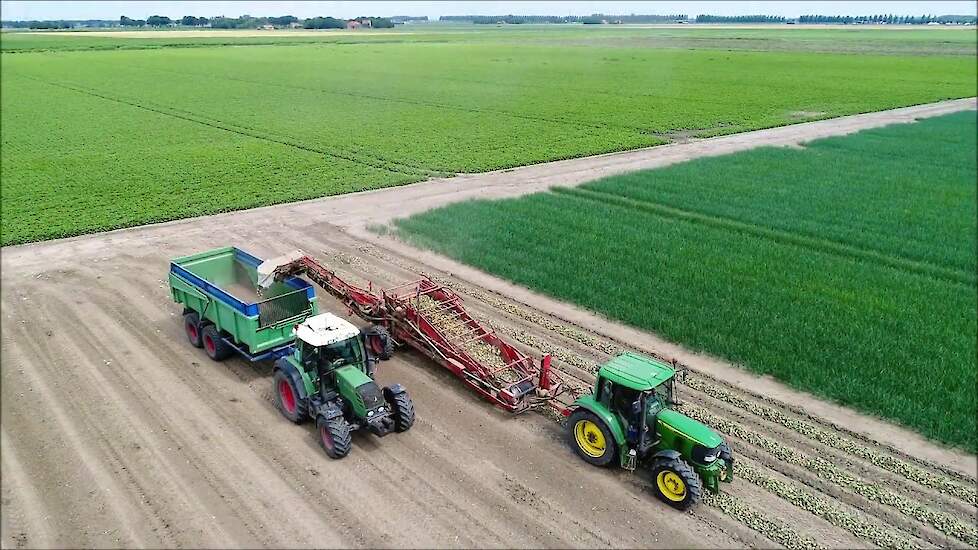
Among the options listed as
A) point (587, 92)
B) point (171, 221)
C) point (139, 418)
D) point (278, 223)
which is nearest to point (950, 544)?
point (139, 418)

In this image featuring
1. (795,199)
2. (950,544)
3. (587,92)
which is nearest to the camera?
(950,544)

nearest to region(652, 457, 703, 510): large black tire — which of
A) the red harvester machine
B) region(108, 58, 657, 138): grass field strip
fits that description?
the red harvester machine

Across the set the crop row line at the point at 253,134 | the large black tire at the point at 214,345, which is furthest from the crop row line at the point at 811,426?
the crop row line at the point at 253,134

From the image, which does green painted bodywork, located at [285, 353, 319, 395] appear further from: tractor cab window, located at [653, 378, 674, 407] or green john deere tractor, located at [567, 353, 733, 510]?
tractor cab window, located at [653, 378, 674, 407]

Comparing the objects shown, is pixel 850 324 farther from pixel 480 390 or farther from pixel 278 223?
pixel 278 223

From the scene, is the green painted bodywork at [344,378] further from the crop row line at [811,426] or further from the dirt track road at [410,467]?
the crop row line at [811,426]

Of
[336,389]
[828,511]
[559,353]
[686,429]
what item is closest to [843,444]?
[828,511]

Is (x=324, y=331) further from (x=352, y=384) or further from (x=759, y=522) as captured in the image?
(x=759, y=522)
